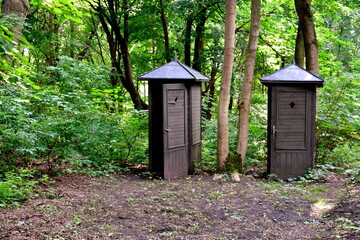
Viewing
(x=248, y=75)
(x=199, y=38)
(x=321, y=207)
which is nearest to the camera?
(x=321, y=207)

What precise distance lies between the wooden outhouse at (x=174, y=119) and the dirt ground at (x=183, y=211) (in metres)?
0.83

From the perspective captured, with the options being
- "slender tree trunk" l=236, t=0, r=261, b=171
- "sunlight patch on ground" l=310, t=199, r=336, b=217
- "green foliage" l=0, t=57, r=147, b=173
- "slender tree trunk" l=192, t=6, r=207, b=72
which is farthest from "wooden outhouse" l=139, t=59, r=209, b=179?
"slender tree trunk" l=192, t=6, r=207, b=72

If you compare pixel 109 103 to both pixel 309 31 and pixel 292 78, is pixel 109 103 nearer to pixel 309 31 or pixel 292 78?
pixel 292 78

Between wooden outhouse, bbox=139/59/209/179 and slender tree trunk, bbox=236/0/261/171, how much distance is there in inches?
39.2

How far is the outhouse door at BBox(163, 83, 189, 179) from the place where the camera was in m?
6.42

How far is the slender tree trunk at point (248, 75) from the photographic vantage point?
674 cm

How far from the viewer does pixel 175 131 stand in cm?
658

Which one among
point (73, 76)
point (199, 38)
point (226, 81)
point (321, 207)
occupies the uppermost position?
point (199, 38)

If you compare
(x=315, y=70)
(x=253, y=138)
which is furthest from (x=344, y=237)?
(x=315, y=70)

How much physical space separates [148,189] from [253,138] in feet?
11.9

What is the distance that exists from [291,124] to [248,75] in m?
1.41

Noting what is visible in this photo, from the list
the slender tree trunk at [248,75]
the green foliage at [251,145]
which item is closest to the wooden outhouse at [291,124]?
the slender tree trunk at [248,75]

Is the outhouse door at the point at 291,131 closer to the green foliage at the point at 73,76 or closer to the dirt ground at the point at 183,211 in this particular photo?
the dirt ground at the point at 183,211

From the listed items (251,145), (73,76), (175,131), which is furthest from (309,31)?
(73,76)
